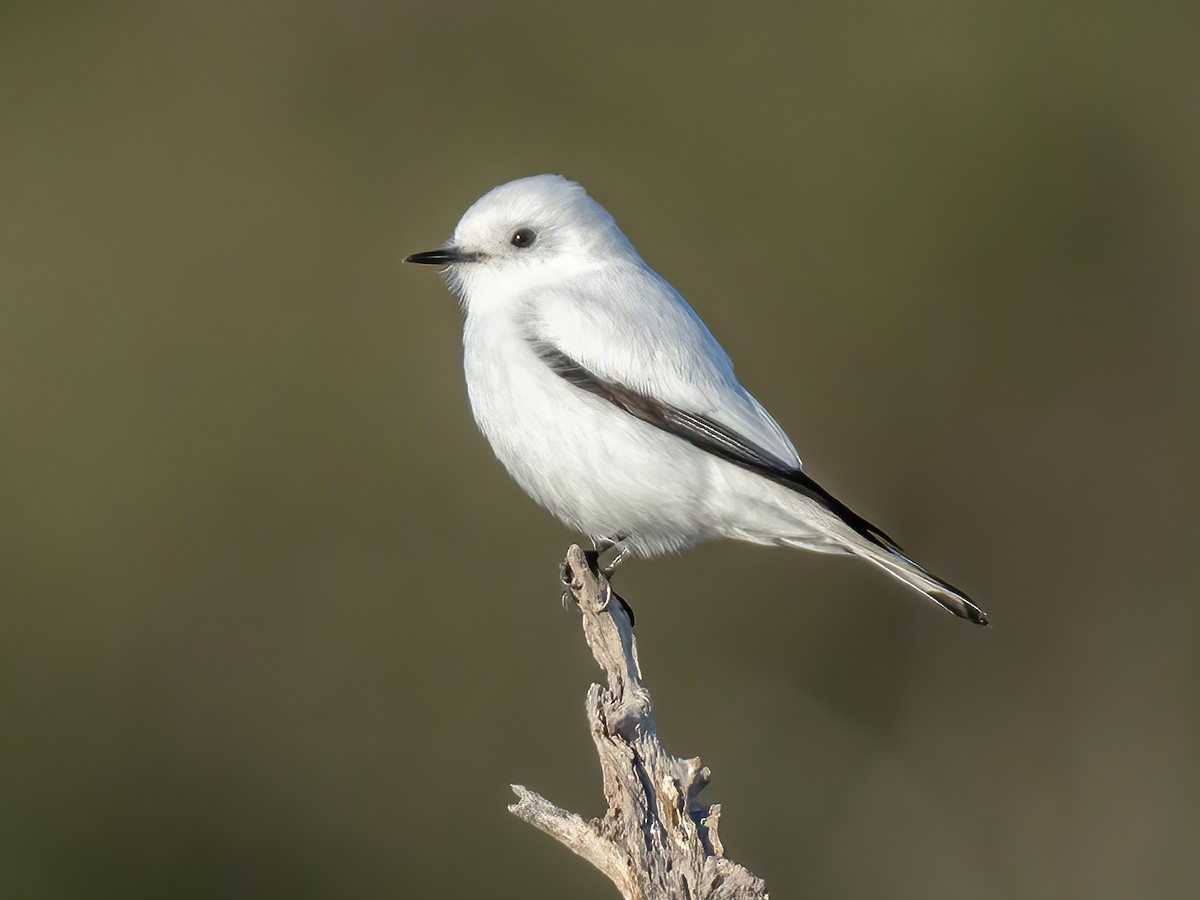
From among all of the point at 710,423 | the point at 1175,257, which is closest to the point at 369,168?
the point at 710,423

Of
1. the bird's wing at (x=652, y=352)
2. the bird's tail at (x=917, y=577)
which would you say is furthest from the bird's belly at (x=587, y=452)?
the bird's tail at (x=917, y=577)

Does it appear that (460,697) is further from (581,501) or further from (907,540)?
(581,501)

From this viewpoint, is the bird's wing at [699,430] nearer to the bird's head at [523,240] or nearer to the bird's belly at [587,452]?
the bird's belly at [587,452]

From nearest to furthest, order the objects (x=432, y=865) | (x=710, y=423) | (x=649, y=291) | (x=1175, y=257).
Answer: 1. (x=710, y=423)
2. (x=649, y=291)
3. (x=432, y=865)
4. (x=1175, y=257)

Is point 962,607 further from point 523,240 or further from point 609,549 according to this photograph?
point 523,240

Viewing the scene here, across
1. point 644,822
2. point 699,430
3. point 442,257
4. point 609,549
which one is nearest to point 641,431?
point 699,430
